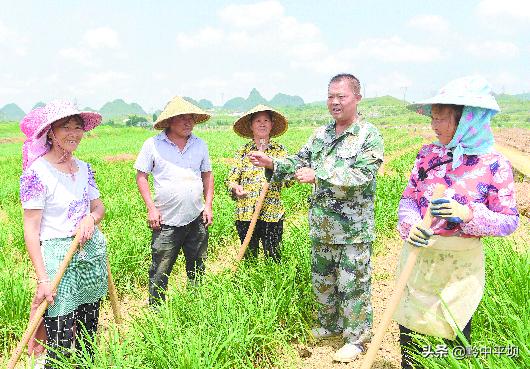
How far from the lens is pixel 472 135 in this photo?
1781 mm

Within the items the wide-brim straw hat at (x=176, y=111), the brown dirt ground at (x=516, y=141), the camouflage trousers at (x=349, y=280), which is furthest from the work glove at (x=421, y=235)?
the brown dirt ground at (x=516, y=141)

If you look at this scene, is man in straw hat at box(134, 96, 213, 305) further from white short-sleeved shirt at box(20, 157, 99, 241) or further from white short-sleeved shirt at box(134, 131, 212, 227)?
white short-sleeved shirt at box(20, 157, 99, 241)

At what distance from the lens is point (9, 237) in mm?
5387

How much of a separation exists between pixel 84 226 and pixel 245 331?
3.94ft

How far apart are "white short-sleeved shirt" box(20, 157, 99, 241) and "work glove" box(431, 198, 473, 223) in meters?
2.01

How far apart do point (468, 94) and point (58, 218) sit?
229cm

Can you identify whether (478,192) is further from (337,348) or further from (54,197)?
(54,197)

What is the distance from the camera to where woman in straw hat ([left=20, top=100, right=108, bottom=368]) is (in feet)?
7.06

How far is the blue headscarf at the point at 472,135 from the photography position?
1.76 metres

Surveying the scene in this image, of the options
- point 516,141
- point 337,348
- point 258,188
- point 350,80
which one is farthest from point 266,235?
point 516,141

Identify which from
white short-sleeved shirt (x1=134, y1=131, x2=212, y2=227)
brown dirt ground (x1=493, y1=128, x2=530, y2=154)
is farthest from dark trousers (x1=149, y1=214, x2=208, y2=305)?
brown dirt ground (x1=493, y1=128, x2=530, y2=154)

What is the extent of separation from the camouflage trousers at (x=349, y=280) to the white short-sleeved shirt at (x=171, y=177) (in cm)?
113

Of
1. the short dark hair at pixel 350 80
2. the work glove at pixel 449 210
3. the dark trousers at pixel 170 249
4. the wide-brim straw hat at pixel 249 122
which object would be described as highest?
the short dark hair at pixel 350 80

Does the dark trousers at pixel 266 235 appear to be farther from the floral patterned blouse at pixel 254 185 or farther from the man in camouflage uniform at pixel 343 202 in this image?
the man in camouflage uniform at pixel 343 202
